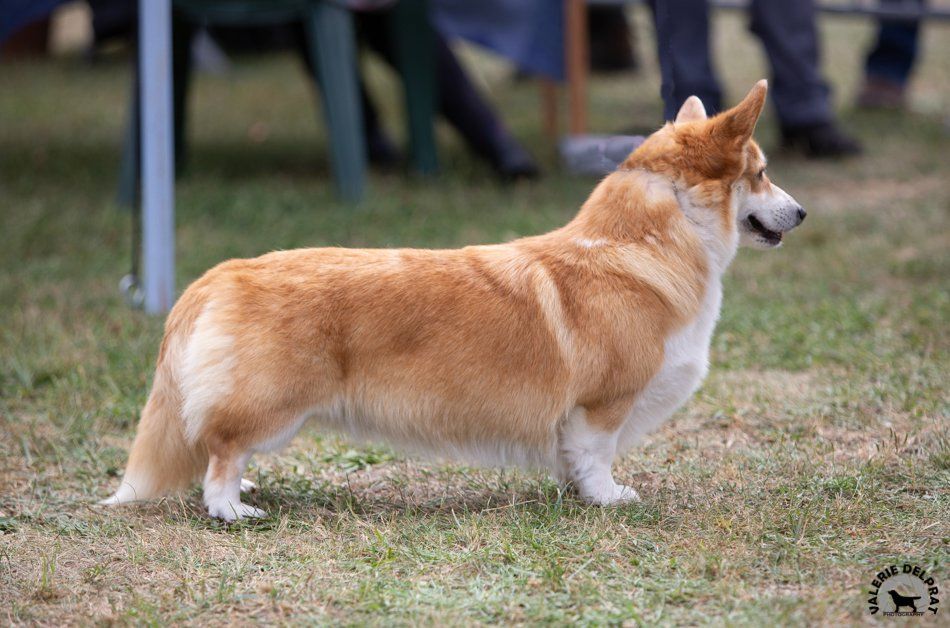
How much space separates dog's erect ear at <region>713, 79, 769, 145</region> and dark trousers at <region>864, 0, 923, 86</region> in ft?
19.0

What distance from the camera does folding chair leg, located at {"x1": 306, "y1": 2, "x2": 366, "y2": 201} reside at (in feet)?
19.7

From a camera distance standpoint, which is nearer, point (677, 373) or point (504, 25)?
point (677, 373)

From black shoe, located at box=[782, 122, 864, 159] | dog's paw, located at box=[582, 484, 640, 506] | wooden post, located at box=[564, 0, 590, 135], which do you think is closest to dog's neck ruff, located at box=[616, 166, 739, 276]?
dog's paw, located at box=[582, 484, 640, 506]

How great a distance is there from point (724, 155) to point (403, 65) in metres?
4.10

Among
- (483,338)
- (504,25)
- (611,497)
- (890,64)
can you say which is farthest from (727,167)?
(890,64)

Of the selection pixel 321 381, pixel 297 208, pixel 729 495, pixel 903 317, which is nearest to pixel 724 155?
pixel 729 495

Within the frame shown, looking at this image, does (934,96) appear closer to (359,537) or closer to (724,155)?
(724,155)

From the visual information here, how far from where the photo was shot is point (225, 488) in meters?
2.86

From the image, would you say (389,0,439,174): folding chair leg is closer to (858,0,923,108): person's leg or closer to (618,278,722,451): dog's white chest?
(858,0,923,108): person's leg

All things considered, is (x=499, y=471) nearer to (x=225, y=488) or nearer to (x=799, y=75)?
(x=225, y=488)

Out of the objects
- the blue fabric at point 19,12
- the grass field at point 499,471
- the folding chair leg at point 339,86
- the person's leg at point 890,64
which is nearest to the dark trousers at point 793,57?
the grass field at point 499,471

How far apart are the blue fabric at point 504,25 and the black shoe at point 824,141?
166 cm

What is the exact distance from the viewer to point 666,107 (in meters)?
3.72

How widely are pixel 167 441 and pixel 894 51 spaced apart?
685 cm
